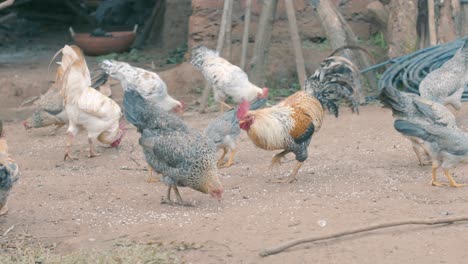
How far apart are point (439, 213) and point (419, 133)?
109 centimetres

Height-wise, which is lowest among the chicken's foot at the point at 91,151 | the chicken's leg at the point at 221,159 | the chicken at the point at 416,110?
the chicken's foot at the point at 91,151

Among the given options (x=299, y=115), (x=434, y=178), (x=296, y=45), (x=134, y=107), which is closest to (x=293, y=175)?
(x=299, y=115)

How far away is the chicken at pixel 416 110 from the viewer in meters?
7.70

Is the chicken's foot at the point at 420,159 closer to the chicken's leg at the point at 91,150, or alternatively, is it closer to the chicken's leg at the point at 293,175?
the chicken's leg at the point at 293,175

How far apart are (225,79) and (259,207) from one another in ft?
13.1

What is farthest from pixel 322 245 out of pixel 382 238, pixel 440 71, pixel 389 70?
pixel 389 70

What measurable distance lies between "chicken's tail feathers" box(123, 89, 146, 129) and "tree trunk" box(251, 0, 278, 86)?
4864 mm

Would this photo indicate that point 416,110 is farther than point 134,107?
Yes

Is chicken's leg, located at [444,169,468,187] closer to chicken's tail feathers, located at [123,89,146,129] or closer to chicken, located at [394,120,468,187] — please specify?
chicken, located at [394,120,468,187]

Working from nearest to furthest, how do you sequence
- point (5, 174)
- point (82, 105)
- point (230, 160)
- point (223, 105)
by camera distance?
point (5, 174)
point (230, 160)
point (82, 105)
point (223, 105)

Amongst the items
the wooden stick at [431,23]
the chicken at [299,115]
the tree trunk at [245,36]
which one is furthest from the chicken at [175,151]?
the wooden stick at [431,23]

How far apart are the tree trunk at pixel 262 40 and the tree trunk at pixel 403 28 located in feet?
6.13

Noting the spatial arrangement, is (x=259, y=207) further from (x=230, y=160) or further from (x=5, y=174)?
(x=5, y=174)

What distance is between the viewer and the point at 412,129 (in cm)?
718
